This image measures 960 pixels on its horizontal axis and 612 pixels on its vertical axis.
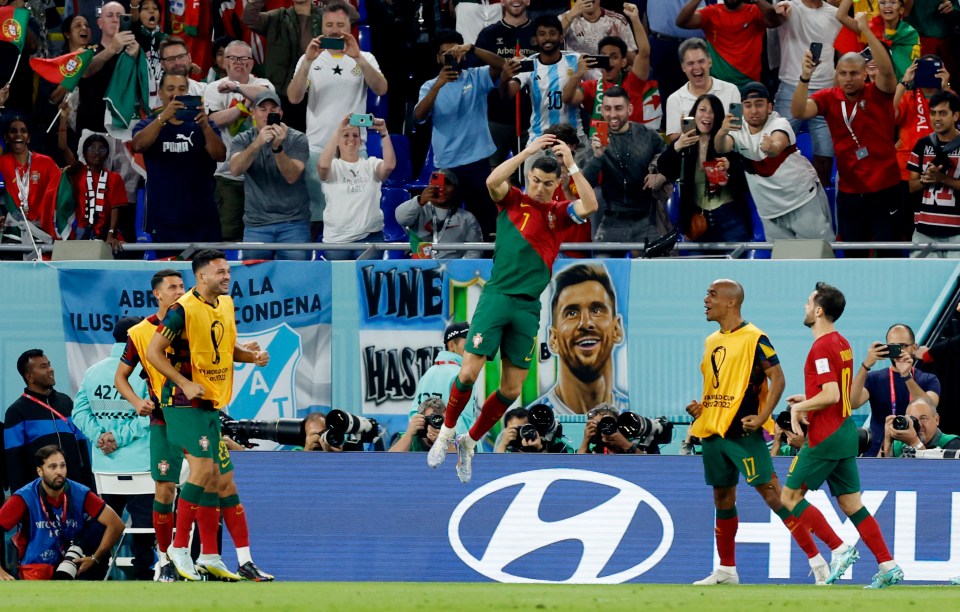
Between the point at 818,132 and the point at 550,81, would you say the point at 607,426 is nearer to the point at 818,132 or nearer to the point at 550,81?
the point at 550,81

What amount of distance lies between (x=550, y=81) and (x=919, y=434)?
16.9 feet

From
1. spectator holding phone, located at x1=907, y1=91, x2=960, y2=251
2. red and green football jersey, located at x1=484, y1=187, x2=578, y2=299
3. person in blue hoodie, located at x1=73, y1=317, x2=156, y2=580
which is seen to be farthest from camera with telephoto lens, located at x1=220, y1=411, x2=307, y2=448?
spectator holding phone, located at x1=907, y1=91, x2=960, y2=251

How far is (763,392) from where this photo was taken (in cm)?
1068

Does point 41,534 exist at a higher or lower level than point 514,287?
lower

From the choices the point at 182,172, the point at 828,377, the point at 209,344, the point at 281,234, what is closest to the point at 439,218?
the point at 281,234

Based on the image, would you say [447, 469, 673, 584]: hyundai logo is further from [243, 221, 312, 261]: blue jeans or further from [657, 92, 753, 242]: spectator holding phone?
[243, 221, 312, 261]: blue jeans

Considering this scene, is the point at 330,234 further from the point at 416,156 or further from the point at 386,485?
the point at 386,485

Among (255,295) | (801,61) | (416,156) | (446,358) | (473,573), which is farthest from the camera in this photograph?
(416,156)

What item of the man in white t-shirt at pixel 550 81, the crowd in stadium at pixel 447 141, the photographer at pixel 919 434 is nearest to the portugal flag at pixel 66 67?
the crowd in stadium at pixel 447 141

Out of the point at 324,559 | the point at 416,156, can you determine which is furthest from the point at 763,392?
the point at 416,156

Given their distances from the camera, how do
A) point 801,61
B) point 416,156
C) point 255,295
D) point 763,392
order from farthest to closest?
point 416,156
point 801,61
point 255,295
point 763,392

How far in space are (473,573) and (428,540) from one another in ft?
1.40

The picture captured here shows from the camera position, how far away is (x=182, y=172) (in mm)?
15070

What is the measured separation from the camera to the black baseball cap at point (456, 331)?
13156 mm
